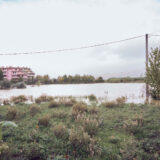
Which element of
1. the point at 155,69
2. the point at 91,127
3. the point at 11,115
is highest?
the point at 155,69

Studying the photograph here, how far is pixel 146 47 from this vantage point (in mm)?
11266

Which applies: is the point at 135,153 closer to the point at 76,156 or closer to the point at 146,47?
A: the point at 76,156

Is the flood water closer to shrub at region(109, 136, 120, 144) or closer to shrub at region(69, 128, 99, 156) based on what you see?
shrub at region(109, 136, 120, 144)

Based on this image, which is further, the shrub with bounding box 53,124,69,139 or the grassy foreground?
the shrub with bounding box 53,124,69,139

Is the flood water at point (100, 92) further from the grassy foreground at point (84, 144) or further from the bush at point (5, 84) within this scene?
the grassy foreground at point (84, 144)

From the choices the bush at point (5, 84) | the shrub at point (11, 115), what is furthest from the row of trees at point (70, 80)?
the shrub at point (11, 115)

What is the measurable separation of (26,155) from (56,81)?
107 ft

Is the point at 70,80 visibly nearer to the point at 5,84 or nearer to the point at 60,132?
the point at 5,84

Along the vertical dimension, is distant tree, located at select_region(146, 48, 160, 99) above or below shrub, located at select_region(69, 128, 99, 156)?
above

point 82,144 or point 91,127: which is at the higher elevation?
point 91,127

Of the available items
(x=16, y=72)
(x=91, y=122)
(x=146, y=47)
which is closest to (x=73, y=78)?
(x=16, y=72)

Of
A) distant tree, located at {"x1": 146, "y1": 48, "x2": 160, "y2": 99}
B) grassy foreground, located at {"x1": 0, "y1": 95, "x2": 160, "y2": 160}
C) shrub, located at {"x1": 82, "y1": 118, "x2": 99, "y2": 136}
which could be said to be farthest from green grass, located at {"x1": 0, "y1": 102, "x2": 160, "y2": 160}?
distant tree, located at {"x1": 146, "y1": 48, "x2": 160, "y2": 99}

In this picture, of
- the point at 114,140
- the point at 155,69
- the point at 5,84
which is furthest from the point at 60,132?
the point at 5,84

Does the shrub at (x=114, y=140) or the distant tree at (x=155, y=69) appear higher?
the distant tree at (x=155, y=69)
